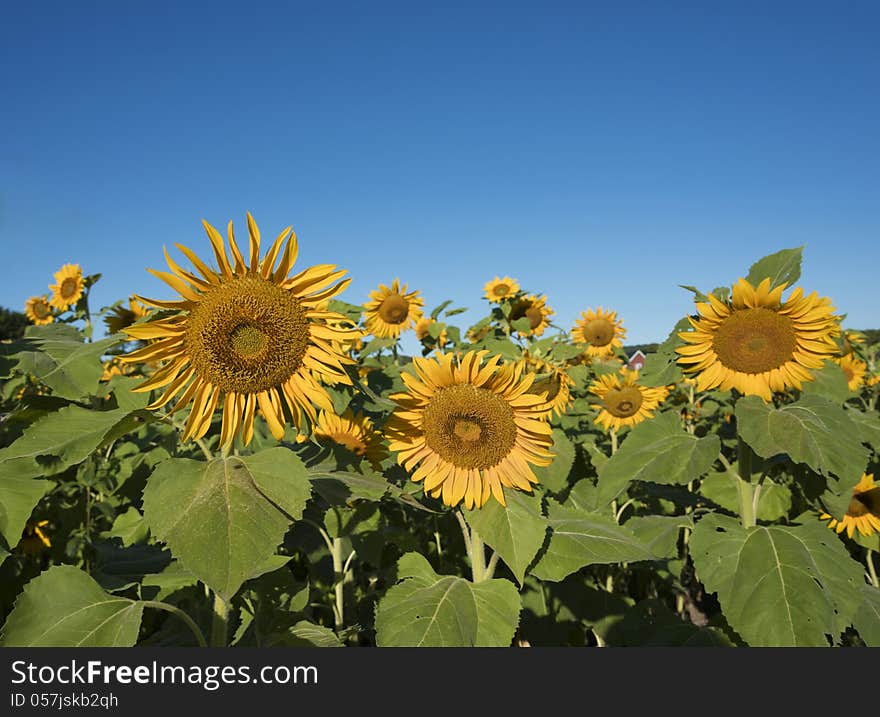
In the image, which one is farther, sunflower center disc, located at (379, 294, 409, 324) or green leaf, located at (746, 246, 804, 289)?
sunflower center disc, located at (379, 294, 409, 324)

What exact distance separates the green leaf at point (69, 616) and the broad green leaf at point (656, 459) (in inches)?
84.0

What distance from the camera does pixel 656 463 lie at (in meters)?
3.04

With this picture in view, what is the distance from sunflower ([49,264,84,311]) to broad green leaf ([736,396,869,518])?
7.52 m

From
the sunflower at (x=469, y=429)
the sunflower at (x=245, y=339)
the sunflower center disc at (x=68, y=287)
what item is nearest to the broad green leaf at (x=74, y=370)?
the sunflower at (x=245, y=339)

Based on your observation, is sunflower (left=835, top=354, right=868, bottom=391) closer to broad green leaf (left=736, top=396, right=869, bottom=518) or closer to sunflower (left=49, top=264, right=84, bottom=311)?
broad green leaf (left=736, top=396, right=869, bottom=518)

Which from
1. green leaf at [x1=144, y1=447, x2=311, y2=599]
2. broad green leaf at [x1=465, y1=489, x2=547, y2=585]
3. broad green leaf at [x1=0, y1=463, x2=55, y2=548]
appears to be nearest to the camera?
green leaf at [x1=144, y1=447, x2=311, y2=599]

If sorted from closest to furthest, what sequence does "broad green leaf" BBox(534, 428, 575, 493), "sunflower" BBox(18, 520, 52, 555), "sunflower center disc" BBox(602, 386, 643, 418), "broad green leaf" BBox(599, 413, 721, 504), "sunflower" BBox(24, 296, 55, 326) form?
"broad green leaf" BBox(599, 413, 721, 504) < "broad green leaf" BBox(534, 428, 575, 493) < "sunflower" BBox(18, 520, 52, 555) < "sunflower center disc" BBox(602, 386, 643, 418) < "sunflower" BBox(24, 296, 55, 326)

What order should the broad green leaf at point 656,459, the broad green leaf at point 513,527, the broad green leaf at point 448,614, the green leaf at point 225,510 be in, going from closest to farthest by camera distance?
the green leaf at point 225,510, the broad green leaf at point 448,614, the broad green leaf at point 513,527, the broad green leaf at point 656,459

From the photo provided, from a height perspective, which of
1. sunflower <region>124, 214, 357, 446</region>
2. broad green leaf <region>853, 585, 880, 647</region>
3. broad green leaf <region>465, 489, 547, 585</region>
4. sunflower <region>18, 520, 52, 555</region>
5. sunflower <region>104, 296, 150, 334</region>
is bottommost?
broad green leaf <region>853, 585, 880, 647</region>

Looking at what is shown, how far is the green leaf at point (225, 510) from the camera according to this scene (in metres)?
1.58

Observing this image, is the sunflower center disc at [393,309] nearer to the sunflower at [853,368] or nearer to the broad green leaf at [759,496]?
the broad green leaf at [759,496]

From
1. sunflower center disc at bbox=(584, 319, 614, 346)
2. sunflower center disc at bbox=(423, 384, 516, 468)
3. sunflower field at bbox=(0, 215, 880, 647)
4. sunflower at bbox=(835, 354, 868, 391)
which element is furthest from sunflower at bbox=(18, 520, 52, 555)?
sunflower at bbox=(835, 354, 868, 391)

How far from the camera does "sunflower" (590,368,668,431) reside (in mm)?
6320

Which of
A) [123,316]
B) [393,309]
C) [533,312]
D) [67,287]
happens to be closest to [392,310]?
[393,309]
